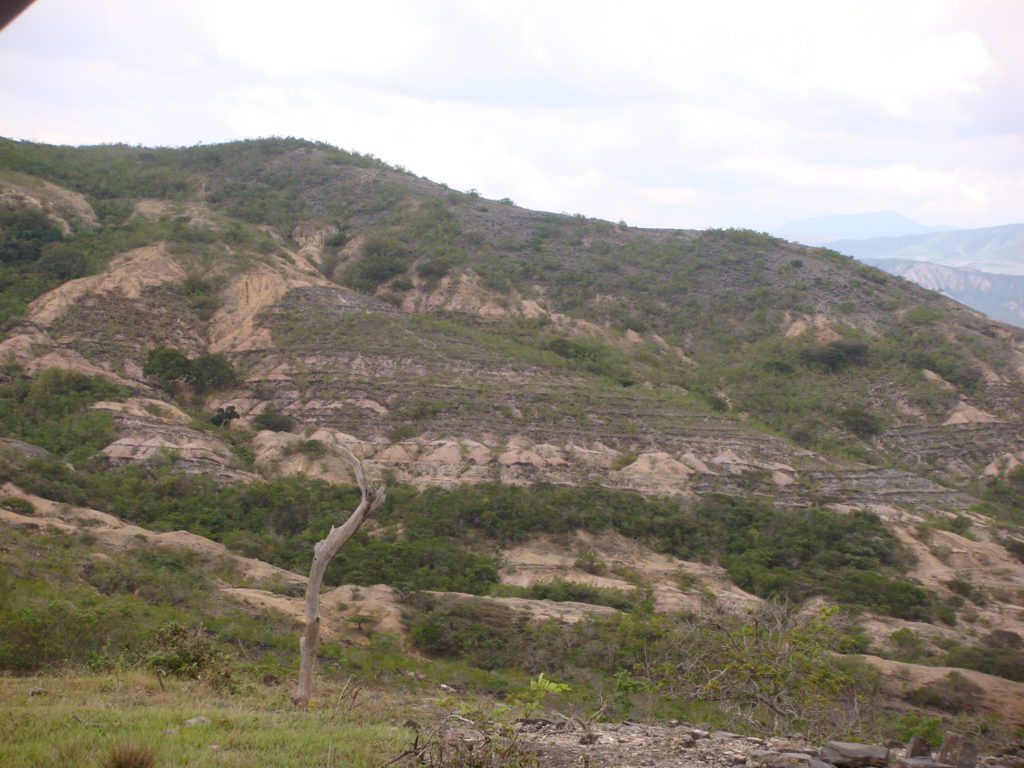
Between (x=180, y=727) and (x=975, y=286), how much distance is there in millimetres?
133620

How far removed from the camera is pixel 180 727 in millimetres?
5809

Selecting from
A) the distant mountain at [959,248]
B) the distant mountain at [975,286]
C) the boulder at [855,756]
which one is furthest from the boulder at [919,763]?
the distant mountain at [959,248]

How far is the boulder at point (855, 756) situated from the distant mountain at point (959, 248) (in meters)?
158

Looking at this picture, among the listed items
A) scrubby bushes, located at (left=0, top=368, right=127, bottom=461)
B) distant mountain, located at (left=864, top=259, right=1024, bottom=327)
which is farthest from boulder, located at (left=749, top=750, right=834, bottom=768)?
distant mountain, located at (left=864, top=259, right=1024, bottom=327)

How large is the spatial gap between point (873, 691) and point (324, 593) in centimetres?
1084

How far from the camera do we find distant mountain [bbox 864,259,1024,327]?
107m

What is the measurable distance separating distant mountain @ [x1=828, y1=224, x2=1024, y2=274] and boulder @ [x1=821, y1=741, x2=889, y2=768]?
158310 millimetres

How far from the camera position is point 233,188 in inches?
2015

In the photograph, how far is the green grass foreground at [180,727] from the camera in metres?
4.82

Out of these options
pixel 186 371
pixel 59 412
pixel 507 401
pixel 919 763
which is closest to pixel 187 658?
pixel 919 763

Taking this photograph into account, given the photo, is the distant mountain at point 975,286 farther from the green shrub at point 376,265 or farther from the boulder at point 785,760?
the boulder at point 785,760

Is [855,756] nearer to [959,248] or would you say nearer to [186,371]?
[186,371]

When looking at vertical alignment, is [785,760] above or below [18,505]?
above

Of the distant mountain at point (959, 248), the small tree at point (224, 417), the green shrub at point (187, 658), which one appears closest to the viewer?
the green shrub at point (187, 658)
